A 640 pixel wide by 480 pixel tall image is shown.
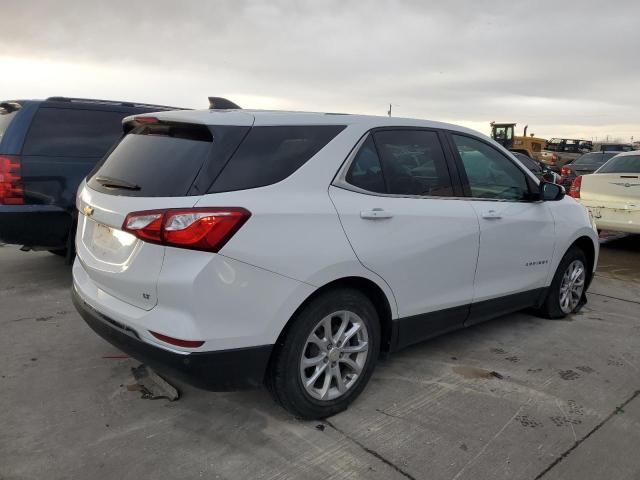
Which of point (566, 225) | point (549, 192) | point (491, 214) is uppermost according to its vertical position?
point (549, 192)

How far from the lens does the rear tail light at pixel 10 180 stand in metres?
4.74

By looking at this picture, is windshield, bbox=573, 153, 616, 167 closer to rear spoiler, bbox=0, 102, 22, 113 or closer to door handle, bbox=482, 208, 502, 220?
door handle, bbox=482, 208, 502, 220

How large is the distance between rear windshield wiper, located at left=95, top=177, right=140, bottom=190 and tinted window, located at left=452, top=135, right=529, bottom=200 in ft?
7.19

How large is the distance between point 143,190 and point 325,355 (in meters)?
1.29

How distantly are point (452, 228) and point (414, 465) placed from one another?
1480 mm

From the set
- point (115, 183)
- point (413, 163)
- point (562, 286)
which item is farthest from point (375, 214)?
point (562, 286)

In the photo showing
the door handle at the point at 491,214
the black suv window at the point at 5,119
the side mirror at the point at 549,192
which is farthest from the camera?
the black suv window at the point at 5,119

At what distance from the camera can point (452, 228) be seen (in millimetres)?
3451

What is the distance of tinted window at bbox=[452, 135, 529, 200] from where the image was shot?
12.5 ft

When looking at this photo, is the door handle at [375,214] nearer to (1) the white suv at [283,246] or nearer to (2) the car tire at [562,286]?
(1) the white suv at [283,246]

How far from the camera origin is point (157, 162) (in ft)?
9.21

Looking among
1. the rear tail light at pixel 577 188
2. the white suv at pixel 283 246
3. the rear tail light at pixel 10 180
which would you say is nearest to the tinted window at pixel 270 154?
the white suv at pixel 283 246

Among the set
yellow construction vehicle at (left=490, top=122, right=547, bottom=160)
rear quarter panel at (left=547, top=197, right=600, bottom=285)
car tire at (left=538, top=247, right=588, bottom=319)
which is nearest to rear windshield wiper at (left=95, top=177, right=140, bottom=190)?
rear quarter panel at (left=547, top=197, right=600, bottom=285)

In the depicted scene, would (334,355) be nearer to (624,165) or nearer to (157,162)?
(157,162)
